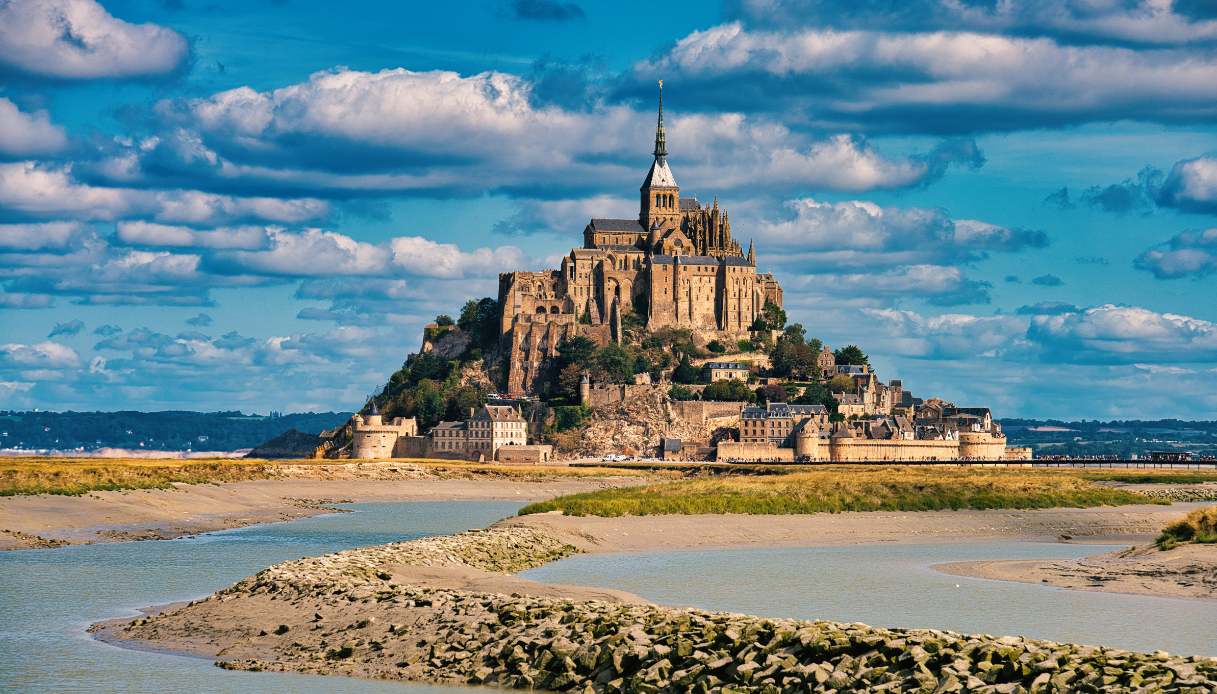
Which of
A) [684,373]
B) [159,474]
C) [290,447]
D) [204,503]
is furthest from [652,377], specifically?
[204,503]

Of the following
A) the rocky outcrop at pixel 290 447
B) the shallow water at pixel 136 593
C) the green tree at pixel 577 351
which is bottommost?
the shallow water at pixel 136 593

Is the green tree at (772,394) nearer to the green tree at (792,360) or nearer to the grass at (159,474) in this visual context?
the green tree at (792,360)

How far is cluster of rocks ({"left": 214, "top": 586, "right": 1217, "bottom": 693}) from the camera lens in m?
17.5

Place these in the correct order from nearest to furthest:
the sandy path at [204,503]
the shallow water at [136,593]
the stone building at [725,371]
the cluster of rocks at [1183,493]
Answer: the shallow water at [136,593] < the sandy path at [204,503] < the cluster of rocks at [1183,493] < the stone building at [725,371]

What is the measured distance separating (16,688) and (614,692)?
27.8ft

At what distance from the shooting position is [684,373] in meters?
119

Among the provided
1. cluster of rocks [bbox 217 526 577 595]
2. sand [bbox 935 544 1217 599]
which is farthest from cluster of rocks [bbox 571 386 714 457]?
sand [bbox 935 544 1217 599]

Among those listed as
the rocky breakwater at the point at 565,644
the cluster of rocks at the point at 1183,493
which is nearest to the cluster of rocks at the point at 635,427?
the cluster of rocks at the point at 1183,493

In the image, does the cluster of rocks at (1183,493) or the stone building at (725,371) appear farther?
the stone building at (725,371)

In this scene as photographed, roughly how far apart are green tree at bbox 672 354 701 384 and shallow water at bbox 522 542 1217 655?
77.7 m

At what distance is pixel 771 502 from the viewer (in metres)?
51.8

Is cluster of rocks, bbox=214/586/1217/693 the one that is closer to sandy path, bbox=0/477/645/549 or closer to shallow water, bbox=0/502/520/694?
shallow water, bbox=0/502/520/694

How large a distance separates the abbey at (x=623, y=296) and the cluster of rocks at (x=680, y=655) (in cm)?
9534

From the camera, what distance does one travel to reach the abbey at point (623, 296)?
122 metres
